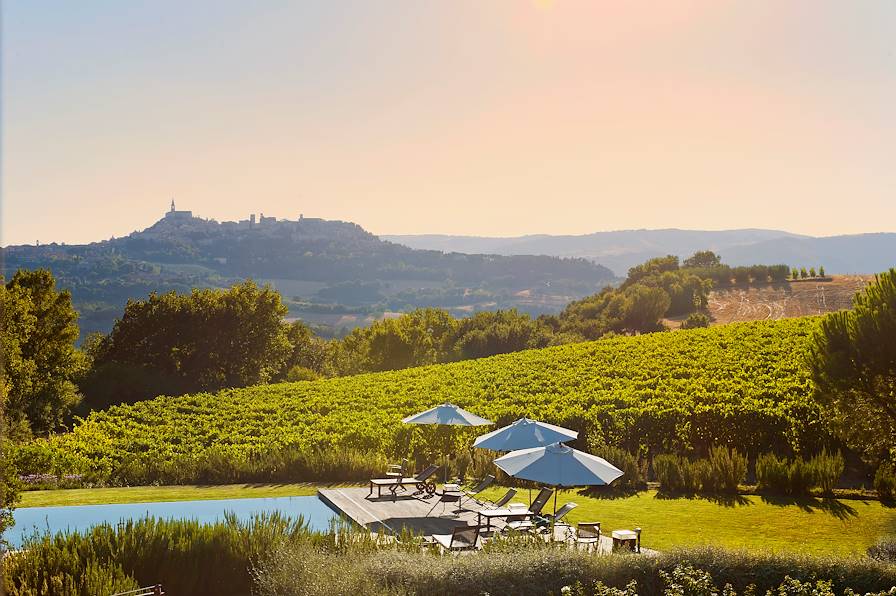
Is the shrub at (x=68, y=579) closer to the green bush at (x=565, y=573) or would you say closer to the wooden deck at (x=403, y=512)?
the green bush at (x=565, y=573)

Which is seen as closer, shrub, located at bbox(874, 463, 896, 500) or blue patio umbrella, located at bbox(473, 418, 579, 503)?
blue patio umbrella, located at bbox(473, 418, 579, 503)

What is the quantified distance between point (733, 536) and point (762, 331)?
2152cm

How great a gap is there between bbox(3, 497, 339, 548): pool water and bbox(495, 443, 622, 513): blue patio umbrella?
12.0ft

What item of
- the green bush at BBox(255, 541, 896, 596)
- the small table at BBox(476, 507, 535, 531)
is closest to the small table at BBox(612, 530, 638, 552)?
the green bush at BBox(255, 541, 896, 596)

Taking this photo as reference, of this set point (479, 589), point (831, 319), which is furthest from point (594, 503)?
point (479, 589)

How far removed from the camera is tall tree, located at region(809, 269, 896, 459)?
13.5 m

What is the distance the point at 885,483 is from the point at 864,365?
3338 mm

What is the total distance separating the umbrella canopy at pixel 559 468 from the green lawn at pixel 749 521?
1.33 meters

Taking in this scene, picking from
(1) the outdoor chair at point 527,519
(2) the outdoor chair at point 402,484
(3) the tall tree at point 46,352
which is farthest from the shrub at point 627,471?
(3) the tall tree at point 46,352

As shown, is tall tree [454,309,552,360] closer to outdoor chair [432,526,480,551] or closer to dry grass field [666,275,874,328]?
dry grass field [666,275,874,328]

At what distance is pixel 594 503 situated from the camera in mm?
16047

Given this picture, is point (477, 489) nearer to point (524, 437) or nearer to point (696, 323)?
point (524, 437)

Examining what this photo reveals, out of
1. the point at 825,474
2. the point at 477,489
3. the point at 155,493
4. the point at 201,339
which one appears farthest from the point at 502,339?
the point at 477,489

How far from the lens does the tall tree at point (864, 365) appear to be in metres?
13.5
